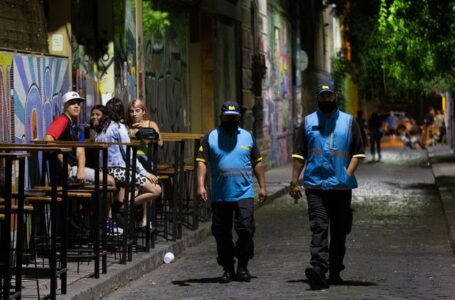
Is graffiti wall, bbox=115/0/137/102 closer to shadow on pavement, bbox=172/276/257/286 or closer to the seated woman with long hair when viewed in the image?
the seated woman with long hair

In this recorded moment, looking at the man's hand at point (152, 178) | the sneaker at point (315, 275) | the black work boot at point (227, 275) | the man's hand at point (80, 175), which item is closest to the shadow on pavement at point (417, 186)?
the man's hand at point (152, 178)

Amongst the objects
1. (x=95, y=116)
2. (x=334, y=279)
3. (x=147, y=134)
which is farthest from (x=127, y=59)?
(x=334, y=279)

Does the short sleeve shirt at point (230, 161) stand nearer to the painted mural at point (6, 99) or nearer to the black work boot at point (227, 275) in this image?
the black work boot at point (227, 275)

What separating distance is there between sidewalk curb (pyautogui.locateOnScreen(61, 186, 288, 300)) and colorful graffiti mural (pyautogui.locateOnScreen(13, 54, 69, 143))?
1778 millimetres

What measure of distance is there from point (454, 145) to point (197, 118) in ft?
69.2

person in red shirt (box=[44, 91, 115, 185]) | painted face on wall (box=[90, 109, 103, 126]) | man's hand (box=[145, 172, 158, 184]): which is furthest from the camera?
painted face on wall (box=[90, 109, 103, 126])

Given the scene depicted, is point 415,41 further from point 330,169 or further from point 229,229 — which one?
point 330,169

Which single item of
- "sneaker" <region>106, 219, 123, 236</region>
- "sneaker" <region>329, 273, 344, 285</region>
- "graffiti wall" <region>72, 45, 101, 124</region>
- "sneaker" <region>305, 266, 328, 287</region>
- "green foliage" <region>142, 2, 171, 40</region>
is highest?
"green foliage" <region>142, 2, 171, 40</region>

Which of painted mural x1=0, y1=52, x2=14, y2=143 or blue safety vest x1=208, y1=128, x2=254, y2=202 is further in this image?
painted mural x1=0, y1=52, x2=14, y2=143

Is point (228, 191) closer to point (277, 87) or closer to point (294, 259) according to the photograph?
point (294, 259)

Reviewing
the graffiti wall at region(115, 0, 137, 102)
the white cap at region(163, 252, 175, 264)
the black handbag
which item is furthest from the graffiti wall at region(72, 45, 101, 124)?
the white cap at region(163, 252, 175, 264)

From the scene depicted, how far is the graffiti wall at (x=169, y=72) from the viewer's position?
773 inches

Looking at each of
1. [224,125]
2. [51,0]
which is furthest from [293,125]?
[224,125]

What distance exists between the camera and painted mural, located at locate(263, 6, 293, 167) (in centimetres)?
3191
